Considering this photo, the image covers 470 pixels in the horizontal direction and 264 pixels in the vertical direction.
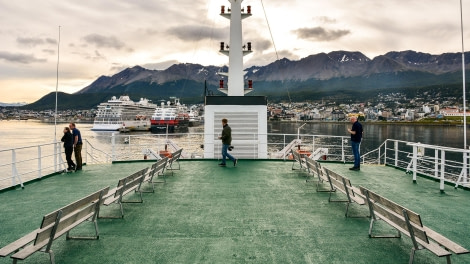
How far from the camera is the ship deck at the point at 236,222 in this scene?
4172 mm

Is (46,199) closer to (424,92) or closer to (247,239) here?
(247,239)

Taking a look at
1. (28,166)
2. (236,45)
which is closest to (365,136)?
(236,45)

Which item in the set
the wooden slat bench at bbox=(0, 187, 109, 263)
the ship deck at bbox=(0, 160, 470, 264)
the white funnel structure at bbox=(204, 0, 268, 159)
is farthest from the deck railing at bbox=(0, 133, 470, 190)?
the wooden slat bench at bbox=(0, 187, 109, 263)

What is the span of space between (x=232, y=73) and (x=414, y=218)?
12568mm

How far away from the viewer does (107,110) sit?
112938 millimetres

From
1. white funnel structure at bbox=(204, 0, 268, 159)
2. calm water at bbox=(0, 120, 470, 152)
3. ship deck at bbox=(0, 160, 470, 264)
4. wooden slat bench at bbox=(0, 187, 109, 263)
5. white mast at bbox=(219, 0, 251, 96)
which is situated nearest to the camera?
wooden slat bench at bbox=(0, 187, 109, 263)

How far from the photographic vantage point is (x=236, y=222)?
5445mm

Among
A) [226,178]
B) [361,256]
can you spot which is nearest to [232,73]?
[226,178]

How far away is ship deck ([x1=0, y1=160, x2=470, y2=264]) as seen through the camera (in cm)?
417

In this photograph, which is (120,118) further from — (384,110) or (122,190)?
(384,110)

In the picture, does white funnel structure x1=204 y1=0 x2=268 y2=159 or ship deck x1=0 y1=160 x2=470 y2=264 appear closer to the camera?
ship deck x1=0 y1=160 x2=470 y2=264

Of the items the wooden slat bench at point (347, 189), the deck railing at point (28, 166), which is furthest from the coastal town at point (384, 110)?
the wooden slat bench at point (347, 189)

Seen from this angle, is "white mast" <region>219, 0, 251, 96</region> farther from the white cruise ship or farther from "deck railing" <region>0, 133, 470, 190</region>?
the white cruise ship

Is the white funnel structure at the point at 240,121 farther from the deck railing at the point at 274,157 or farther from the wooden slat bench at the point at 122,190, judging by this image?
the wooden slat bench at the point at 122,190
